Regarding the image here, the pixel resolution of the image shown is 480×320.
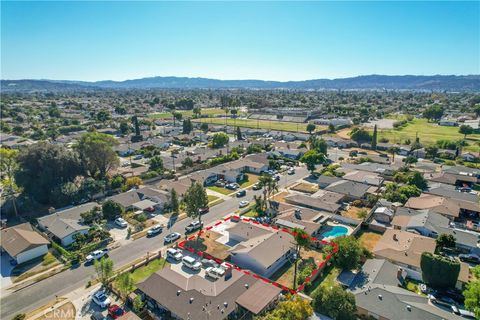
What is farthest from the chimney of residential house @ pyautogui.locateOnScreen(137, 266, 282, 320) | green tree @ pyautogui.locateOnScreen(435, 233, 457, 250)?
residential house @ pyautogui.locateOnScreen(137, 266, 282, 320)

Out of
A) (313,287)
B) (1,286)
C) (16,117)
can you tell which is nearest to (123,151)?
(1,286)

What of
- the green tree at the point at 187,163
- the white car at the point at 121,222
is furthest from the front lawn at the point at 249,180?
the white car at the point at 121,222

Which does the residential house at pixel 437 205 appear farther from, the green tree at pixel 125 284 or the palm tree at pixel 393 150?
the green tree at pixel 125 284

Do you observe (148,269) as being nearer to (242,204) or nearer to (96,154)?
(242,204)

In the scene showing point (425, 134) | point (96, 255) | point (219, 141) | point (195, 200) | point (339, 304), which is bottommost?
point (96, 255)

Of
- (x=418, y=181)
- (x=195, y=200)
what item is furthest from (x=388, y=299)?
(x=418, y=181)

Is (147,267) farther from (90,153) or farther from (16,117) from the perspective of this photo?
(16,117)
